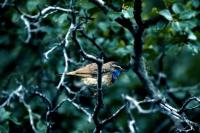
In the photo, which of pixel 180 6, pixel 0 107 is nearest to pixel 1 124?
pixel 0 107

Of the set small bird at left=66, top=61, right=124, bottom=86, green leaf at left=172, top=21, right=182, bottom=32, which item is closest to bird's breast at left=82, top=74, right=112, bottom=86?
small bird at left=66, top=61, right=124, bottom=86

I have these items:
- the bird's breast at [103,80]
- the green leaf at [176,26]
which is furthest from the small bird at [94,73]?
the green leaf at [176,26]

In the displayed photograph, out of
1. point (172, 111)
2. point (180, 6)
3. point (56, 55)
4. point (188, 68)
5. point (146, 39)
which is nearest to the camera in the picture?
point (172, 111)

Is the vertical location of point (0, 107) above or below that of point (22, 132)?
above

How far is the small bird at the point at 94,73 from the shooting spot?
4.46 meters

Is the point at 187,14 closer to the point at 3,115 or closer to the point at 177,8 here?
the point at 177,8

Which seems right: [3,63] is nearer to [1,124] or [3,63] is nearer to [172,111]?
[1,124]

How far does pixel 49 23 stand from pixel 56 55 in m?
0.33

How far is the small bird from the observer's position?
14.6ft

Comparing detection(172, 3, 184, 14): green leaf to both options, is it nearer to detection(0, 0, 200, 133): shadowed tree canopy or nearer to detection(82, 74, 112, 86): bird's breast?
detection(0, 0, 200, 133): shadowed tree canopy

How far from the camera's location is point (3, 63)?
6020mm

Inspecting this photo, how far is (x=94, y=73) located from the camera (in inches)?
178

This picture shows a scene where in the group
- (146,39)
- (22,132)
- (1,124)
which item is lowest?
(22,132)

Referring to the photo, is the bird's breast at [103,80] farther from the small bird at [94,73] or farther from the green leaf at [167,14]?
the green leaf at [167,14]
